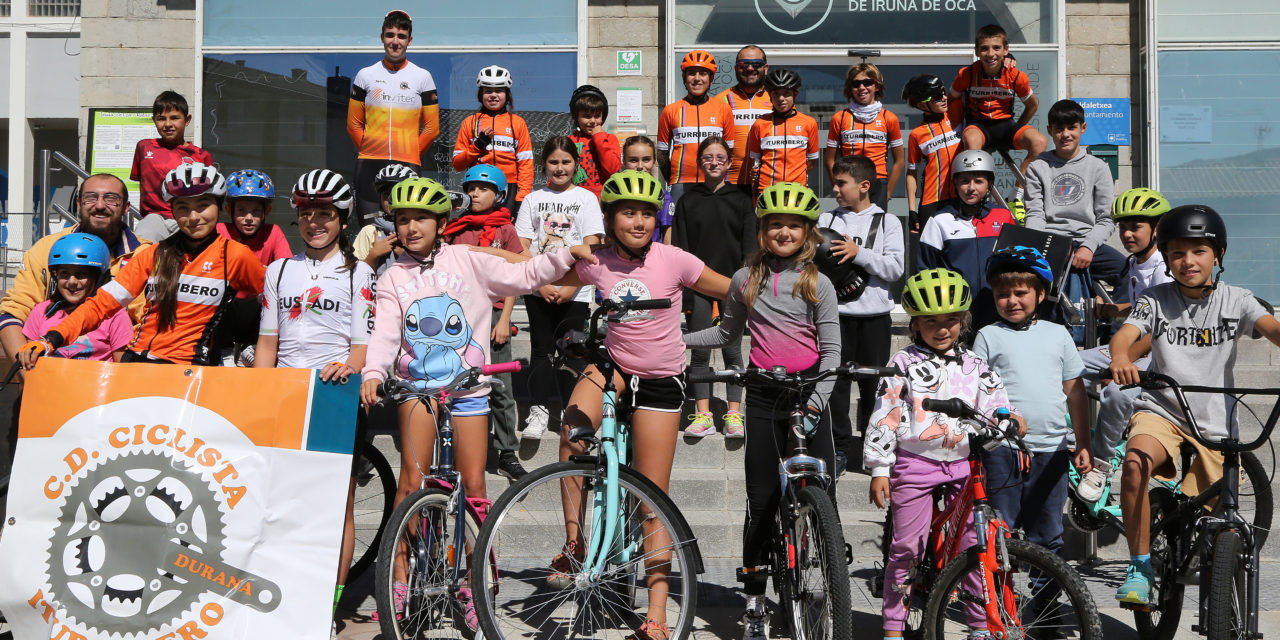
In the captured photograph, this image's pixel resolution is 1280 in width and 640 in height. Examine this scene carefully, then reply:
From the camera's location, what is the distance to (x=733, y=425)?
7.24 meters

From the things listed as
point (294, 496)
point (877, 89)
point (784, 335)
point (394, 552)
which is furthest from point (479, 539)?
point (877, 89)

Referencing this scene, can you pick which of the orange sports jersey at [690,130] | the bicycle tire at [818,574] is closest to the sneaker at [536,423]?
the orange sports jersey at [690,130]

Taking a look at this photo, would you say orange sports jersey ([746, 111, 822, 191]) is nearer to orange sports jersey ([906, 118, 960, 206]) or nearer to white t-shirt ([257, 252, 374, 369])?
orange sports jersey ([906, 118, 960, 206])

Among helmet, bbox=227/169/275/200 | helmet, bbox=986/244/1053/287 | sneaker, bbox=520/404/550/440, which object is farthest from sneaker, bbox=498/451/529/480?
helmet, bbox=986/244/1053/287

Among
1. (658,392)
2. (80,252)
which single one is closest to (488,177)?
(80,252)

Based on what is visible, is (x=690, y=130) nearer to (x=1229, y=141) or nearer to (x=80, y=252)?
(x=80, y=252)

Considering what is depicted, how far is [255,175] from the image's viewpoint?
231 inches

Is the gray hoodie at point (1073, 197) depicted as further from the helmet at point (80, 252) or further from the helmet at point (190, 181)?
the helmet at point (80, 252)

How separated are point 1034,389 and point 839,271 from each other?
1690 mm

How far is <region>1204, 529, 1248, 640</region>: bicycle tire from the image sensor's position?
4164 millimetres

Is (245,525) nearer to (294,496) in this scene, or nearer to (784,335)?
(294,496)

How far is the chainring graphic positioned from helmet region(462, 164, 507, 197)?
3219 mm

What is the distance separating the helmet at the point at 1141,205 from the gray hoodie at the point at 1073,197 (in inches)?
36.7

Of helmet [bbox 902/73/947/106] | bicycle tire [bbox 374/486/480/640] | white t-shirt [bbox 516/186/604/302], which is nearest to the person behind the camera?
bicycle tire [bbox 374/486/480/640]
